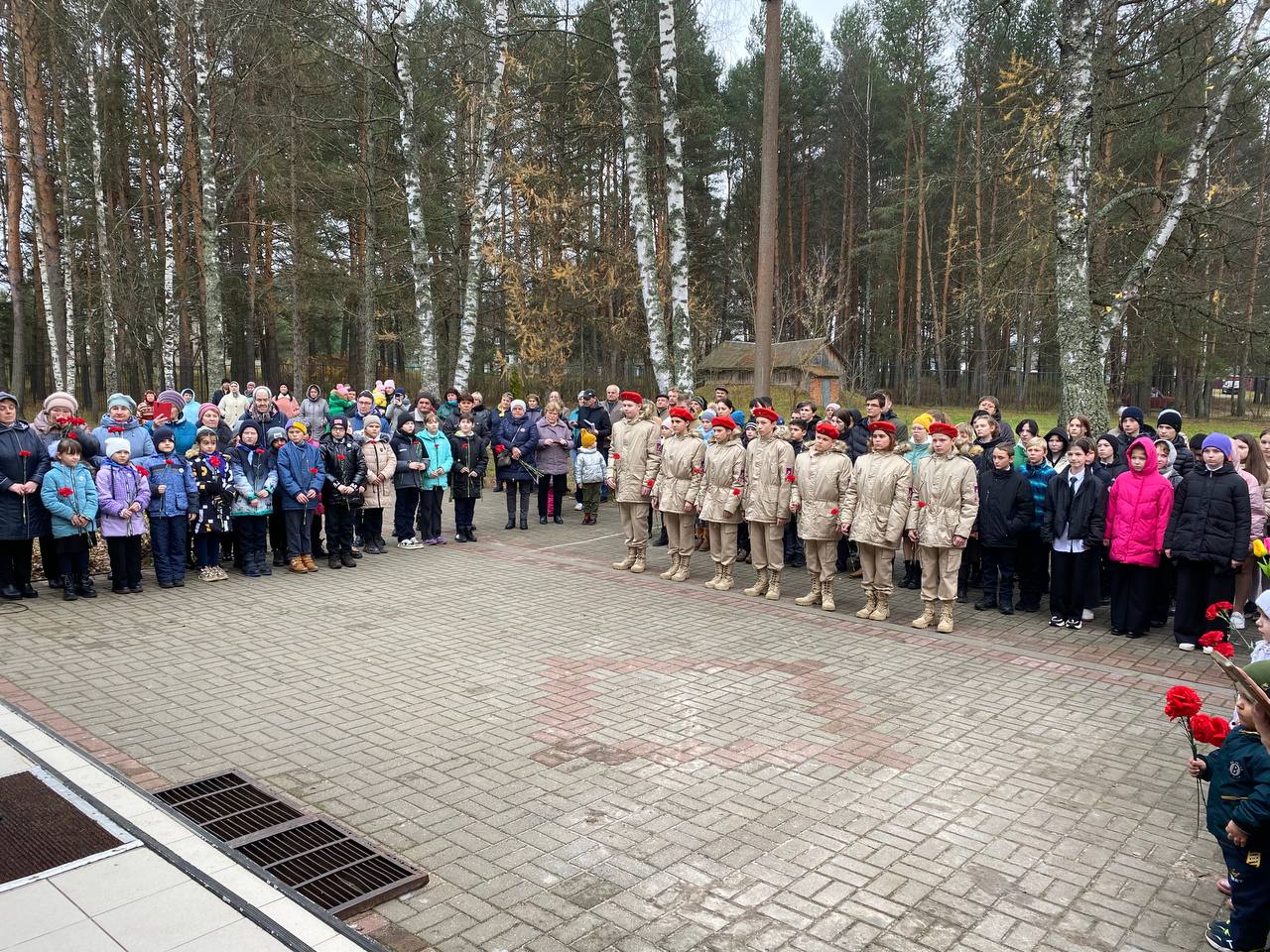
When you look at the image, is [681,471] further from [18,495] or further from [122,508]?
[18,495]

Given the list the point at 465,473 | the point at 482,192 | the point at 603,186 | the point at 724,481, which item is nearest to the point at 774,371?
the point at 603,186

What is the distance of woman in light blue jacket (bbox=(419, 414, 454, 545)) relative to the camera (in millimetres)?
12797

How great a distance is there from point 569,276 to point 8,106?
1569cm

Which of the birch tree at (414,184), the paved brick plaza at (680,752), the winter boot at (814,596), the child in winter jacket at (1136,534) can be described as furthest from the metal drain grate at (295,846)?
the birch tree at (414,184)

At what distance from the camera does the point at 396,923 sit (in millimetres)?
3834

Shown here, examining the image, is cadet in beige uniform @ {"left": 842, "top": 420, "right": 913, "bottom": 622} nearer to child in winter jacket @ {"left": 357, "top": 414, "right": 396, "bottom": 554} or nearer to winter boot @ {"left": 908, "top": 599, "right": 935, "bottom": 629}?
winter boot @ {"left": 908, "top": 599, "right": 935, "bottom": 629}

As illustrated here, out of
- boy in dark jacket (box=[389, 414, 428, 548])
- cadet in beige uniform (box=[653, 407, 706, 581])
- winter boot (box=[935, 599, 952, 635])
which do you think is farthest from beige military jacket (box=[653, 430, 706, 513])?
boy in dark jacket (box=[389, 414, 428, 548])

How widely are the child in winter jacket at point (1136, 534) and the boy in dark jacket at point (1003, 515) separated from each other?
834mm

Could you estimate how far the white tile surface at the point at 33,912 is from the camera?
352cm

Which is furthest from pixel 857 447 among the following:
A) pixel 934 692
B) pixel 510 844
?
pixel 510 844

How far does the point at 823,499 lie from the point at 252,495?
674 centimetres

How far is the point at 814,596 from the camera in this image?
9930 mm

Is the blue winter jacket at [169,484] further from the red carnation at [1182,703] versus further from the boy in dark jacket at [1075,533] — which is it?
the red carnation at [1182,703]

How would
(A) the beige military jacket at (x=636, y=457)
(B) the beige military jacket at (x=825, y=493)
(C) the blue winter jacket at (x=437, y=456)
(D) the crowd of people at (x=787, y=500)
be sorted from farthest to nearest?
(C) the blue winter jacket at (x=437, y=456) → (A) the beige military jacket at (x=636, y=457) → (B) the beige military jacket at (x=825, y=493) → (D) the crowd of people at (x=787, y=500)
